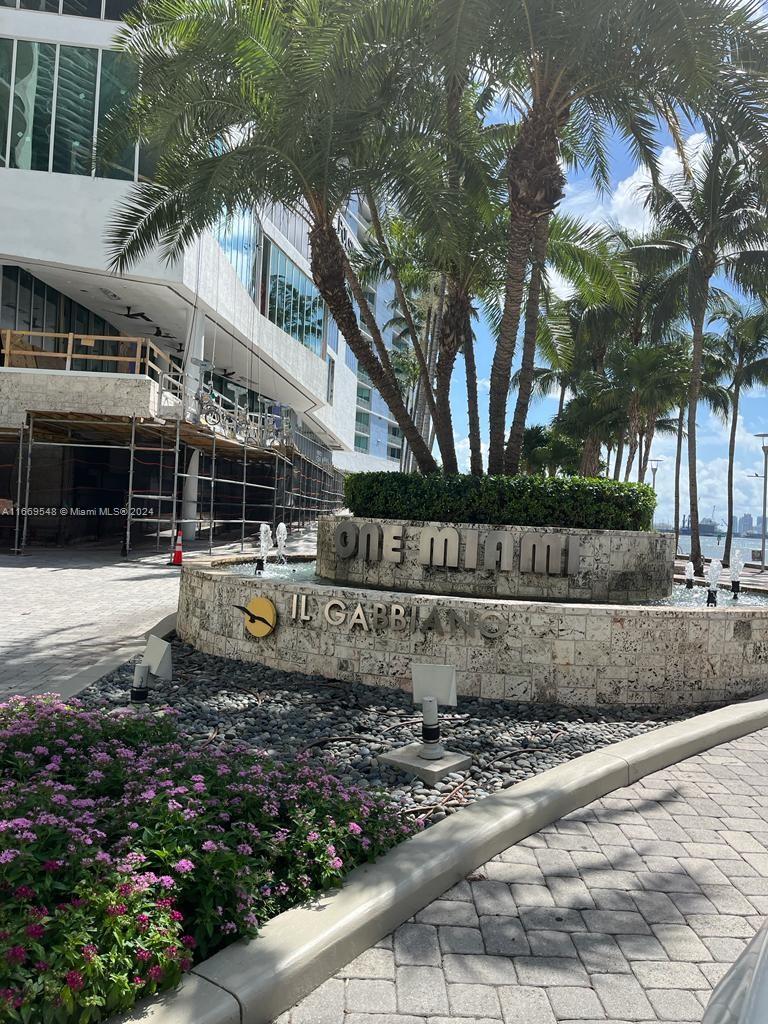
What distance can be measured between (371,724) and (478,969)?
2.75m

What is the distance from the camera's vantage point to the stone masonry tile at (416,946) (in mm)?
2707

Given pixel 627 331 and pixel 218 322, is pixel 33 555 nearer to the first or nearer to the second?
pixel 218 322

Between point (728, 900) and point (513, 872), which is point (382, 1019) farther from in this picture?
point (728, 900)

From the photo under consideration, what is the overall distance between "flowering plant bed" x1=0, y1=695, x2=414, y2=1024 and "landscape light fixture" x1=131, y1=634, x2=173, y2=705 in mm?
1365

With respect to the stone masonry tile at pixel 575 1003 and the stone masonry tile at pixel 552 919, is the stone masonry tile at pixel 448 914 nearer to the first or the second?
the stone masonry tile at pixel 552 919

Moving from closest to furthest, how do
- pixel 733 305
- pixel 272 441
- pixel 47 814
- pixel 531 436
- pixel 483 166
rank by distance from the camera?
pixel 47 814, pixel 483 166, pixel 272 441, pixel 733 305, pixel 531 436

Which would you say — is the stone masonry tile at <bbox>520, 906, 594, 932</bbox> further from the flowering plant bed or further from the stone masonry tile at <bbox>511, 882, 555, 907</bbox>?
the flowering plant bed

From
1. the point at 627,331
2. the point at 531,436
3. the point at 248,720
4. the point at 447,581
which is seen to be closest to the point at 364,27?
the point at 447,581

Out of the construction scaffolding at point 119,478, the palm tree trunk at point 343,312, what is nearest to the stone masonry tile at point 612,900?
the palm tree trunk at point 343,312

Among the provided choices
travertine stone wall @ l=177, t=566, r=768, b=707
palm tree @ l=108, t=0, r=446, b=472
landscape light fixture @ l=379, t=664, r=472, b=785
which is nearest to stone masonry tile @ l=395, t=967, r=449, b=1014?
landscape light fixture @ l=379, t=664, r=472, b=785

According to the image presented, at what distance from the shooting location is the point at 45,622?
368 inches

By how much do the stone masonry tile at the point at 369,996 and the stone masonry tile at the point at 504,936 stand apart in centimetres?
45

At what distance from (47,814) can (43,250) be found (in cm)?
2028

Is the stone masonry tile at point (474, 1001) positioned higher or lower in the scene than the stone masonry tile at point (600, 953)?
lower
